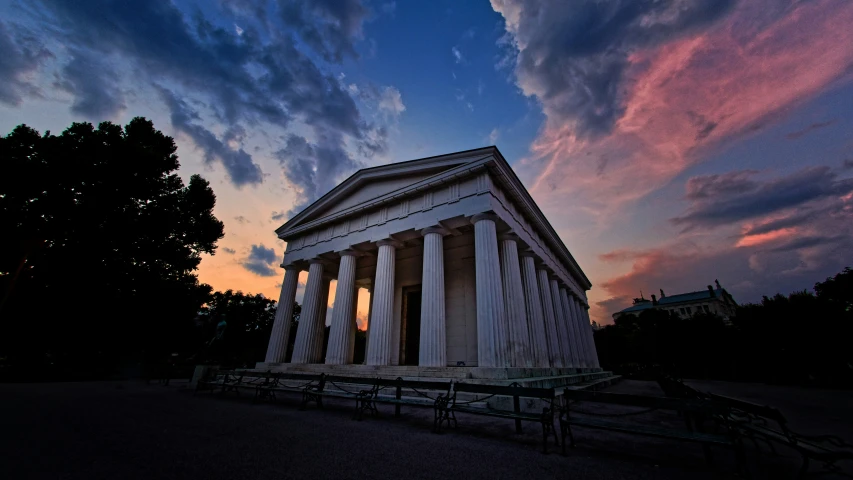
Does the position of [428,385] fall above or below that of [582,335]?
below

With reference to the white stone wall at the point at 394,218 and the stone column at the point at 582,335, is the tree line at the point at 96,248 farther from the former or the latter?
the stone column at the point at 582,335

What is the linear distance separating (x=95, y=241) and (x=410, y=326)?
65.3ft

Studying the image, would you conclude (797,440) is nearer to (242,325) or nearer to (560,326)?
(560,326)

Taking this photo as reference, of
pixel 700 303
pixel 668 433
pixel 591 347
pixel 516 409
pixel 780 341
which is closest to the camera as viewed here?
pixel 668 433

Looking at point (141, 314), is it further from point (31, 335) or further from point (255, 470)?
point (255, 470)

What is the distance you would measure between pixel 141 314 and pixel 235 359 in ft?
48.1

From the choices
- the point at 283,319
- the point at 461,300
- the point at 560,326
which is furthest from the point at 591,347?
the point at 283,319

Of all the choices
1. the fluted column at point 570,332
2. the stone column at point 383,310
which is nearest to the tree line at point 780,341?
the fluted column at point 570,332

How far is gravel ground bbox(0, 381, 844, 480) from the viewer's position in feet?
10.9

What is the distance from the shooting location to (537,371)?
11.7 meters

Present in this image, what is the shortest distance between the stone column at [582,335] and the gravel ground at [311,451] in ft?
67.3

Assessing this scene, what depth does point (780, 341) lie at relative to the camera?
24734 mm

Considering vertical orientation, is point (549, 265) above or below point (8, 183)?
below

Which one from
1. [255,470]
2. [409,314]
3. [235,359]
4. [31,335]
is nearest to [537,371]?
[409,314]
